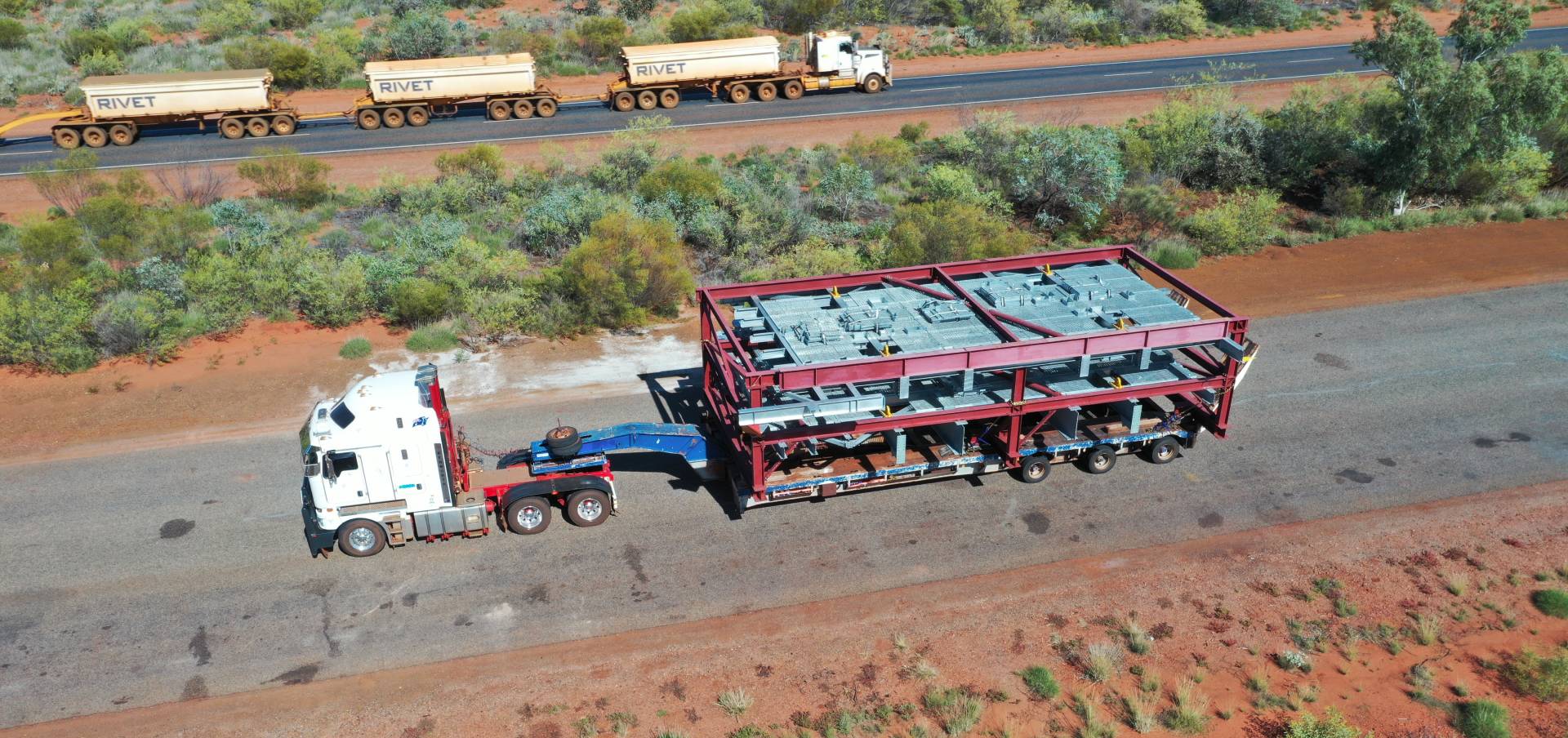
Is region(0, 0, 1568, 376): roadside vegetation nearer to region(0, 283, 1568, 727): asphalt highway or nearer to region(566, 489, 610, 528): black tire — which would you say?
region(0, 283, 1568, 727): asphalt highway

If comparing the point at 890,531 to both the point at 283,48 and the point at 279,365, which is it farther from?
the point at 283,48

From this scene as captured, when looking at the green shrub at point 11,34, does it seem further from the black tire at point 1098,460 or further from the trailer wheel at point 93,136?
the black tire at point 1098,460

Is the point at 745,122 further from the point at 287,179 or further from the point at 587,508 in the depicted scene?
the point at 587,508

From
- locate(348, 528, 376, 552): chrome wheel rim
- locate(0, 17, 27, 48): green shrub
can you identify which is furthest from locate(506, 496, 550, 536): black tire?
locate(0, 17, 27, 48): green shrub

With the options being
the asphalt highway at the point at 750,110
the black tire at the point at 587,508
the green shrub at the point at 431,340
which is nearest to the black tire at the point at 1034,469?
the black tire at the point at 587,508

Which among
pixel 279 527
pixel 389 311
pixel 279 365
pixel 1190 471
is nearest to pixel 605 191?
pixel 389 311
